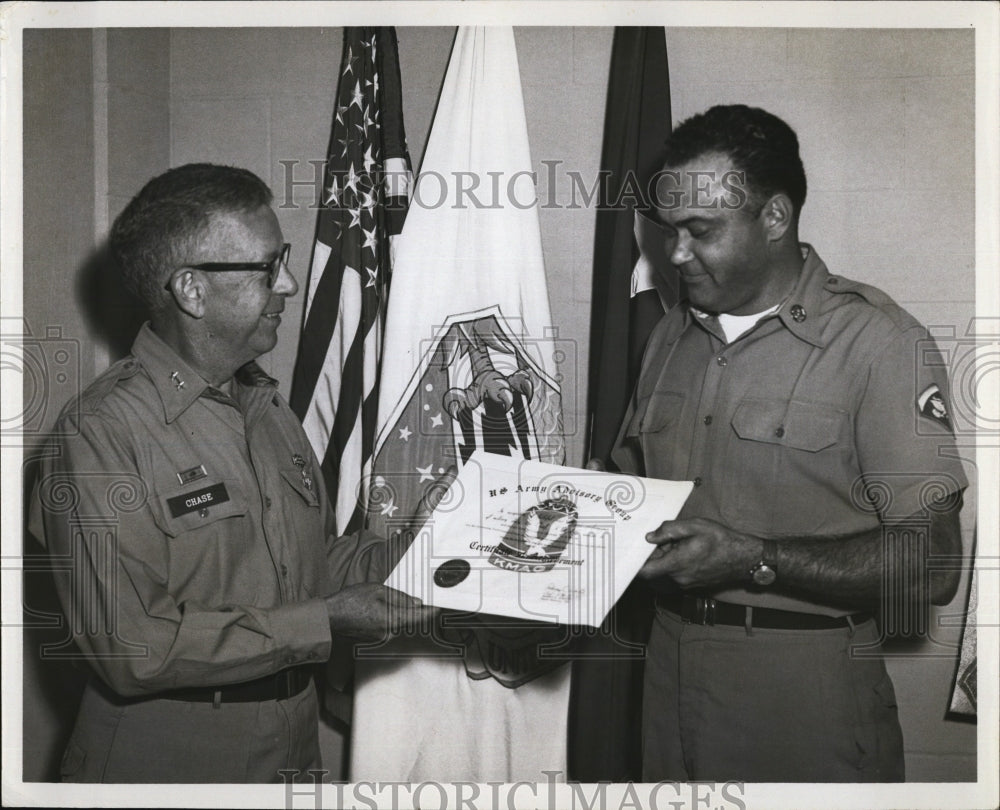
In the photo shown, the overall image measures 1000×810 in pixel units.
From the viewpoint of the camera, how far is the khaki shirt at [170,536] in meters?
1.85

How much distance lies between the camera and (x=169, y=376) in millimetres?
1948

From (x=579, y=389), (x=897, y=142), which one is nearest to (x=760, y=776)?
(x=579, y=389)

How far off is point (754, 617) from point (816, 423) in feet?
1.40

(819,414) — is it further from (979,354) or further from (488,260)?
(488,260)

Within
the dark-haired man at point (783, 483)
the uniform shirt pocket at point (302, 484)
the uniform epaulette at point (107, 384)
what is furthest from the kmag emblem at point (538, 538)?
the uniform epaulette at point (107, 384)

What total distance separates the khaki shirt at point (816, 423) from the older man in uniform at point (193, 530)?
75 cm

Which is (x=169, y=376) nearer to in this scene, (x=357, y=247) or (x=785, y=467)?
(x=357, y=247)

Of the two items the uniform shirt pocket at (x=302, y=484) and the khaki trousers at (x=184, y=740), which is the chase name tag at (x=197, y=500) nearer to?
the uniform shirt pocket at (x=302, y=484)

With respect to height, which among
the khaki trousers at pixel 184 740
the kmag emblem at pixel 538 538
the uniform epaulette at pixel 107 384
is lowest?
the khaki trousers at pixel 184 740

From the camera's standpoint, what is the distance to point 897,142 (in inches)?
85.3

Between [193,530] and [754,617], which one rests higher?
[193,530]

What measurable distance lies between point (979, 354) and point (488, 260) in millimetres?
1114

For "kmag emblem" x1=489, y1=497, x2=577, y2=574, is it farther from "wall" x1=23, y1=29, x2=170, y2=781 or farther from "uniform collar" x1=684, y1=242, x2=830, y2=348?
"wall" x1=23, y1=29, x2=170, y2=781

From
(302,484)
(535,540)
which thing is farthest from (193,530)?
(535,540)
